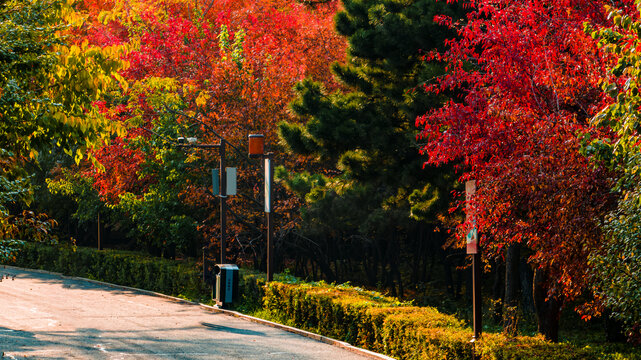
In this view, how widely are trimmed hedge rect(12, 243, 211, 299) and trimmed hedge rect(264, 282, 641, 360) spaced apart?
8261mm

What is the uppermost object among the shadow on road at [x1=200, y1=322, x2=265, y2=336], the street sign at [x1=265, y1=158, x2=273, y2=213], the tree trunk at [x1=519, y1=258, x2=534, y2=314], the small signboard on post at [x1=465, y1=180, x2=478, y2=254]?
the street sign at [x1=265, y1=158, x2=273, y2=213]

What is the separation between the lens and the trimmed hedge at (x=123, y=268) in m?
29.3

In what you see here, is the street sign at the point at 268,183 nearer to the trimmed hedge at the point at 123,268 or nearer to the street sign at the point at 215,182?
the street sign at the point at 215,182

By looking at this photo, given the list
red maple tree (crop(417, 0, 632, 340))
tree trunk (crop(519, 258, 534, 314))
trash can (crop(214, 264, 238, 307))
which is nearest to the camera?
red maple tree (crop(417, 0, 632, 340))

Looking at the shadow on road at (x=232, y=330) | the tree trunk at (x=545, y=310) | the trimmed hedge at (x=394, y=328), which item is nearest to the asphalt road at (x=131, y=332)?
the shadow on road at (x=232, y=330)

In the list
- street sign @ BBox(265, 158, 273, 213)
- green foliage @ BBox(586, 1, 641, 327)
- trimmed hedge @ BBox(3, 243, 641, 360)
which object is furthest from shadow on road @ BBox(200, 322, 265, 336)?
green foliage @ BBox(586, 1, 641, 327)

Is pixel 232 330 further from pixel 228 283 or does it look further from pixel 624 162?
pixel 624 162

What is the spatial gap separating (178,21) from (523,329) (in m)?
21.9

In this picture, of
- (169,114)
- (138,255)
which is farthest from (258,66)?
(138,255)

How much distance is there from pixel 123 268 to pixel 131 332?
16.0 meters

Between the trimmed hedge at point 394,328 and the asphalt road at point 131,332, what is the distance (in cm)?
65

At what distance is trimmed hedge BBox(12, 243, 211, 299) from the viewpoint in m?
29.3

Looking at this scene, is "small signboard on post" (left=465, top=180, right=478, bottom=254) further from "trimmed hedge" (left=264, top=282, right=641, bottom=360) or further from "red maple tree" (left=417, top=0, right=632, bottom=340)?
"trimmed hedge" (left=264, top=282, right=641, bottom=360)

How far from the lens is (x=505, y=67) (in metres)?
13.0
